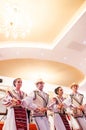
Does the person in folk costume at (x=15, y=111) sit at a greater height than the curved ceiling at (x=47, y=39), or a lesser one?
lesser

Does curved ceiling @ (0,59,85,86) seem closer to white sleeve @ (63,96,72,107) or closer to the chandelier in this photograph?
the chandelier

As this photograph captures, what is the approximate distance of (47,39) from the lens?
756cm

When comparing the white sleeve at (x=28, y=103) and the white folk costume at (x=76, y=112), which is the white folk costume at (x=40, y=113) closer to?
the white sleeve at (x=28, y=103)

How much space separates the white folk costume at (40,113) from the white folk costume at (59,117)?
0.29m

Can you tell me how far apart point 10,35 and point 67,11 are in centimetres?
198

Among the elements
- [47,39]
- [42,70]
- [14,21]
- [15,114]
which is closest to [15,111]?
[15,114]

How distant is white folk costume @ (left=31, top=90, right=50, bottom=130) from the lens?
470 cm

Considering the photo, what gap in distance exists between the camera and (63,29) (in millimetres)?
6949

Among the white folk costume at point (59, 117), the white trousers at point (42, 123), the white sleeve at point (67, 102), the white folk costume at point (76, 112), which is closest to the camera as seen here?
the white trousers at point (42, 123)

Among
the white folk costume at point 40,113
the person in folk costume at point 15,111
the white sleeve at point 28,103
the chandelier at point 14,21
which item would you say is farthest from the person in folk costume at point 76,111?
the chandelier at point 14,21

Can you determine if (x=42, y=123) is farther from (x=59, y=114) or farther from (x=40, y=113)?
(x=59, y=114)

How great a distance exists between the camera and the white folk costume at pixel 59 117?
5.23 meters

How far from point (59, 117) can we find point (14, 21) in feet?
9.83

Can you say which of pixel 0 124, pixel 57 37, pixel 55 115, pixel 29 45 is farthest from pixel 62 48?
pixel 0 124
